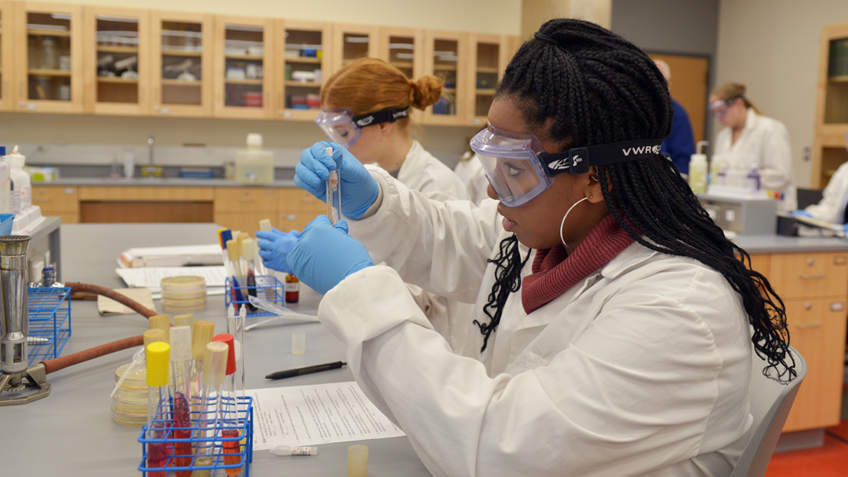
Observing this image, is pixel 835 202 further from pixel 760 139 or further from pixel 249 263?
pixel 249 263

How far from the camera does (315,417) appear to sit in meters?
1.12

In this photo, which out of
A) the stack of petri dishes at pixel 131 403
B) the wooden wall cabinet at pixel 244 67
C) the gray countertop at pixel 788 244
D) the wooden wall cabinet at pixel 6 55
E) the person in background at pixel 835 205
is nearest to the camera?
the stack of petri dishes at pixel 131 403

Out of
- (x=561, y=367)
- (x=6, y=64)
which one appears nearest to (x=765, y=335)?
(x=561, y=367)

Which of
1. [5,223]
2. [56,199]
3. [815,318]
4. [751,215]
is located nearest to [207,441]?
[5,223]

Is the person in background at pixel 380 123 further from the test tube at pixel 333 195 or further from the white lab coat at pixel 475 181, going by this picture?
the white lab coat at pixel 475 181

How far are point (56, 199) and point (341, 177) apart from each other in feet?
13.8

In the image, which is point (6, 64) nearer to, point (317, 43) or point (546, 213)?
point (317, 43)

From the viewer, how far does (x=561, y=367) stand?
852mm

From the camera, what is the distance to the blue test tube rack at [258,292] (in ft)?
5.55

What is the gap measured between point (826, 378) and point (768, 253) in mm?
668

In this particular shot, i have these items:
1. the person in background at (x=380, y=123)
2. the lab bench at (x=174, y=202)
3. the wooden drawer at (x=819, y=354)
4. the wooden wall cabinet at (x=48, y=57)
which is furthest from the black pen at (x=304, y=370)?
the wooden wall cabinet at (x=48, y=57)

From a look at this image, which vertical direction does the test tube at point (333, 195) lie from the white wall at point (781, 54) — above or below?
below

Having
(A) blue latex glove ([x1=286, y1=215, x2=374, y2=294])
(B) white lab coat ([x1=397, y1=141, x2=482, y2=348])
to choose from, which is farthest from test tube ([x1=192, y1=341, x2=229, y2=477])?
(B) white lab coat ([x1=397, y1=141, x2=482, y2=348])

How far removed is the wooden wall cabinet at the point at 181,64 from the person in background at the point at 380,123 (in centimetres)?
345
